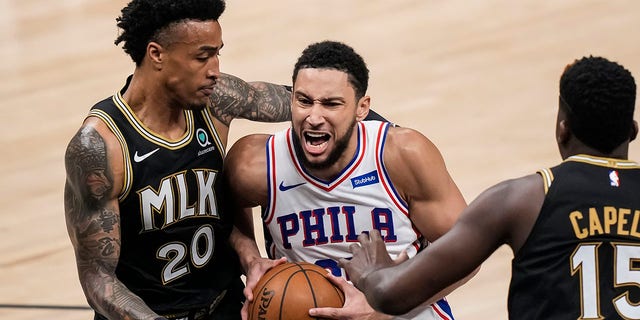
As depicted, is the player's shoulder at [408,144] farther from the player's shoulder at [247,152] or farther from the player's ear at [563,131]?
the player's ear at [563,131]

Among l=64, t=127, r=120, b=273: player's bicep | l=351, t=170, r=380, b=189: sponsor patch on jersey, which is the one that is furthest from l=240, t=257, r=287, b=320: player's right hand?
l=64, t=127, r=120, b=273: player's bicep

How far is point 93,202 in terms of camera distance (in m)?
4.81

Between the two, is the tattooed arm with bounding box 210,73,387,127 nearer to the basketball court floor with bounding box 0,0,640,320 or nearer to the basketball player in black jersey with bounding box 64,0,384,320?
the basketball player in black jersey with bounding box 64,0,384,320

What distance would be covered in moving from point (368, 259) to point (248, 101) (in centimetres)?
148

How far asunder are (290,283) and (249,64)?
5.85 metres

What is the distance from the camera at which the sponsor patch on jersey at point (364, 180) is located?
5.02 m

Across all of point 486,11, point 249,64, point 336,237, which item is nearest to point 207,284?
point 336,237

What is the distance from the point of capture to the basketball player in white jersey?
16.2 feet

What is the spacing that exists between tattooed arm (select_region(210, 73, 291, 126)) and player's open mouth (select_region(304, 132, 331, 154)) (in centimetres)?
51

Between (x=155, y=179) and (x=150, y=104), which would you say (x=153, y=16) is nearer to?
(x=150, y=104)

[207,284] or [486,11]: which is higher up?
[486,11]

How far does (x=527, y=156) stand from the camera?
8648mm

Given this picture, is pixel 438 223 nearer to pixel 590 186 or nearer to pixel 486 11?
pixel 590 186

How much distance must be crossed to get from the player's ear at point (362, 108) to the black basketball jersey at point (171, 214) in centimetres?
60
